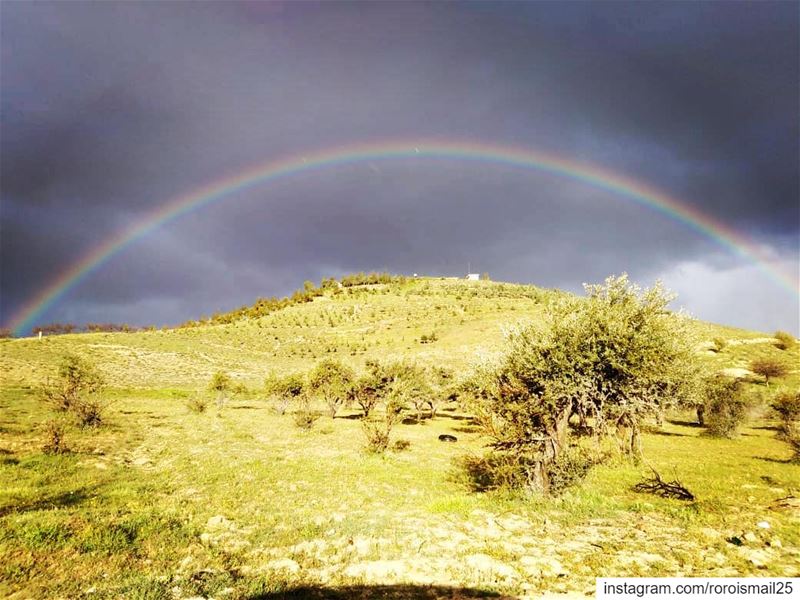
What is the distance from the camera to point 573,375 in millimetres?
15141

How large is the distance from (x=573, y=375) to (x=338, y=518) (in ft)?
31.1

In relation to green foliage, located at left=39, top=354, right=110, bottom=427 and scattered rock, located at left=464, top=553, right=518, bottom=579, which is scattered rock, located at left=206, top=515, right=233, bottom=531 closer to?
scattered rock, located at left=464, top=553, right=518, bottom=579

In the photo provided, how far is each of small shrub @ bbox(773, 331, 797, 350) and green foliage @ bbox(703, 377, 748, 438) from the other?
51959 millimetres

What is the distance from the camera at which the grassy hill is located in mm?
9516

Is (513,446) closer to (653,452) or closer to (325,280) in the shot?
(653,452)

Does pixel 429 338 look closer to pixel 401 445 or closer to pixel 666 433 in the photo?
pixel 666 433

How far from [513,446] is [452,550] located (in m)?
4.70

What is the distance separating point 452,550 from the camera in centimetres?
1116

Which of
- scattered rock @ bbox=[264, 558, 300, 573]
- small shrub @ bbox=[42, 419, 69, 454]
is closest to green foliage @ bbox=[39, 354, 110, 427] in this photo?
small shrub @ bbox=[42, 419, 69, 454]

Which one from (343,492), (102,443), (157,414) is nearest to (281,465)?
(343,492)

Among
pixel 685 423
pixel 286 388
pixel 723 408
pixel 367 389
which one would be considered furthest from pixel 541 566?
pixel 685 423

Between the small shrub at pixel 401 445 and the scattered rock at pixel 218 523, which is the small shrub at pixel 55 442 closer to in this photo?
the scattered rock at pixel 218 523

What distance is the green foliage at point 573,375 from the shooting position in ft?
49.0

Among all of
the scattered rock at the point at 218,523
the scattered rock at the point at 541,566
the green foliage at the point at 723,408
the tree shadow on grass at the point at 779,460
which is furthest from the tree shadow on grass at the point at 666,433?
the scattered rock at the point at 218,523
